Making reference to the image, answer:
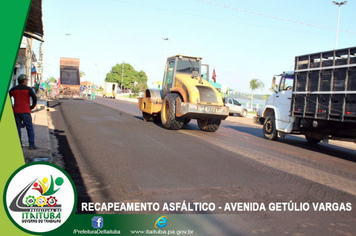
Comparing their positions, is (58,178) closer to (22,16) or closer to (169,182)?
(22,16)

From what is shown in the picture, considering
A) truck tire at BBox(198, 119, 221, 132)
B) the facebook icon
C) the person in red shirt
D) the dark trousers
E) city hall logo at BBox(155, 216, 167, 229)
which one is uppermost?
the person in red shirt

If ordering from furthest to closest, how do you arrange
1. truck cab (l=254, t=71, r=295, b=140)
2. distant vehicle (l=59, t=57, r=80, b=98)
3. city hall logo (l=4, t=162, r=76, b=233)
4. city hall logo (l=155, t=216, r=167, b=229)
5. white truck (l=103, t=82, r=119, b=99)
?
white truck (l=103, t=82, r=119, b=99)
distant vehicle (l=59, t=57, r=80, b=98)
truck cab (l=254, t=71, r=295, b=140)
city hall logo (l=155, t=216, r=167, b=229)
city hall logo (l=4, t=162, r=76, b=233)

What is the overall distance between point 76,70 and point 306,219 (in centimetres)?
3436

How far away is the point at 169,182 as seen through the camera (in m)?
5.91

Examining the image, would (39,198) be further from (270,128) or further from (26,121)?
(270,128)

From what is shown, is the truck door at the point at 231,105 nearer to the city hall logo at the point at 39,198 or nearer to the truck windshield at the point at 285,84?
the truck windshield at the point at 285,84

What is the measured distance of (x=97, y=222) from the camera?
154 inches

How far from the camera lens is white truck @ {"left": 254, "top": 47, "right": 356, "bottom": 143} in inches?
358

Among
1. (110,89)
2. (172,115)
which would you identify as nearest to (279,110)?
(172,115)

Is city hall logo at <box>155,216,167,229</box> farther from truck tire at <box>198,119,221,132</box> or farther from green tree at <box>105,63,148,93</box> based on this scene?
green tree at <box>105,63,148,93</box>

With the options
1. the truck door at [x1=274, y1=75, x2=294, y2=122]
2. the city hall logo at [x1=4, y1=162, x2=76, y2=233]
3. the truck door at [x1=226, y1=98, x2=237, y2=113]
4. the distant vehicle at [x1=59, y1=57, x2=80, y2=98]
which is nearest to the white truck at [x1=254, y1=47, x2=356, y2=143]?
the truck door at [x1=274, y1=75, x2=294, y2=122]

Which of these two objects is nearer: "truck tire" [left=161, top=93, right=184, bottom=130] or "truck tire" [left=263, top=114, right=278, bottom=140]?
"truck tire" [left=263, top=114, right=278, bottom=140]

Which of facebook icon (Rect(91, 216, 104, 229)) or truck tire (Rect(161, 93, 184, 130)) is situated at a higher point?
truck tire (Rect(161, 93, 184, 130))

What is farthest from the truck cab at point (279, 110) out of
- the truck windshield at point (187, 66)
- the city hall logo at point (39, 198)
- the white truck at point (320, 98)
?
the city hall logo at point (39, 198)
